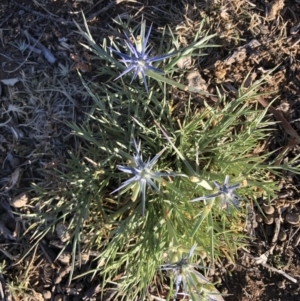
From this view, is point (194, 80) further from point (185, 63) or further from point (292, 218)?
point (292, 218)

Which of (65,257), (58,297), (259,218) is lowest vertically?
(58,297)

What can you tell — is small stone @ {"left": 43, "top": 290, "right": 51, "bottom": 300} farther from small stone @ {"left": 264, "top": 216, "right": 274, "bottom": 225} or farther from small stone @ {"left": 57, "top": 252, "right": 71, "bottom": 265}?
small stone @ {"left": 264, "top": 216, "right": 274, "bottom": 225}

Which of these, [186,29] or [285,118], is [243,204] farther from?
[186,29]

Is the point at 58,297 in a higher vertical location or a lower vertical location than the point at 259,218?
lower

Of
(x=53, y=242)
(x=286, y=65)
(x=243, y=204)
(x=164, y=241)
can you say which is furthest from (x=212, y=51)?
(x=53, y=242)

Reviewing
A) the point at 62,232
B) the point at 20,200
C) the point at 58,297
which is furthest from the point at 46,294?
the point at 20,200

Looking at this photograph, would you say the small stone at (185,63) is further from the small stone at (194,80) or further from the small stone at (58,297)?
the small stone at (58,297)

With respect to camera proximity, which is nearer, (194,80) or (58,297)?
(194,80)
